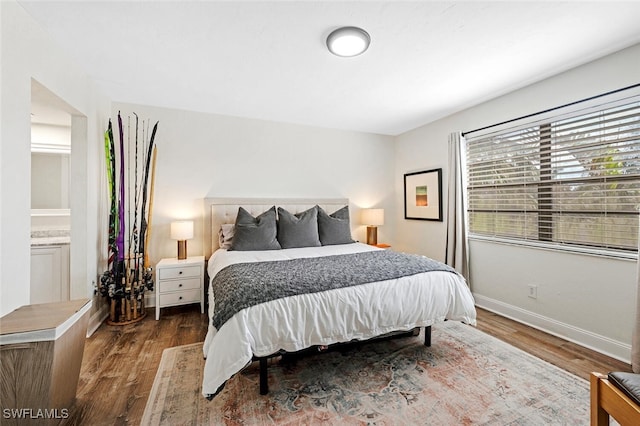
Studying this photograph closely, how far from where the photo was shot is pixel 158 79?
8.94 feet

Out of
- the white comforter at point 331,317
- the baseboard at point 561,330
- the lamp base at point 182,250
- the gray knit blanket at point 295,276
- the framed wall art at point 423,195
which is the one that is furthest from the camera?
the framed wall art at point 423,195

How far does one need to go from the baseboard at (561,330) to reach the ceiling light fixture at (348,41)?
2.97 meters

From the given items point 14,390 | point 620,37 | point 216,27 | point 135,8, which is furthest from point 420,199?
point 14,390

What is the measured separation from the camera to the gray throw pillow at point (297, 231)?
11.1 ft

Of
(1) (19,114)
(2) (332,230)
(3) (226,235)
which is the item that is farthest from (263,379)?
(1) (19,114)

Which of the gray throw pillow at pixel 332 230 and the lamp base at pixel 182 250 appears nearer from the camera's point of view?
the lamp base at pixel 182 250

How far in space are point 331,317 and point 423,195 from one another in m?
2.95

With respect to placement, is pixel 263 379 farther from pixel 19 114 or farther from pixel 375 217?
pixel 375 217

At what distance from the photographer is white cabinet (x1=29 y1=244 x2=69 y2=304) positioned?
9.03 feet

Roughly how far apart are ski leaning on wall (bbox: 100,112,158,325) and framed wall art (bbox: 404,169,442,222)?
3.53 metres

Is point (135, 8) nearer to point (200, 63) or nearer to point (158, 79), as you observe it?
point (200, 63)

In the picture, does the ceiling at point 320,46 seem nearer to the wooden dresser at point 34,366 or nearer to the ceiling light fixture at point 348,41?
the ceiling light fixture at point 348,41

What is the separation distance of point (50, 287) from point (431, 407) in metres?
3.48

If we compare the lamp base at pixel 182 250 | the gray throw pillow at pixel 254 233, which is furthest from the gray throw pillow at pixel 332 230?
the lamp base at pixel 182 250
